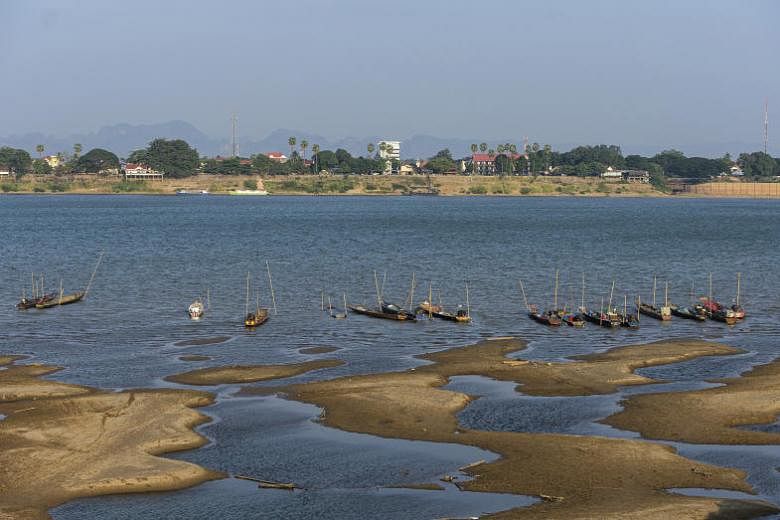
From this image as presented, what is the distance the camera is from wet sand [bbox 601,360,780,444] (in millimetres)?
45281

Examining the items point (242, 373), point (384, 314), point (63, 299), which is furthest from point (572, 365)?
point (63, 299)

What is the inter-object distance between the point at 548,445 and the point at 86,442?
19.4 meters

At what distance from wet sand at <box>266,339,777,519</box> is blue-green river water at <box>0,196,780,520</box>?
4.39 feet

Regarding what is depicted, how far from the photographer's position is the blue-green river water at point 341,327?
3922cm

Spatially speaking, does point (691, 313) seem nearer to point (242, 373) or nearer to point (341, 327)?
point (341, 327)

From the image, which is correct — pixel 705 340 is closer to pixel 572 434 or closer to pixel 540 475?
pixel 572 434

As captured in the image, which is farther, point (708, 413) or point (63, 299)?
point (63, 299)

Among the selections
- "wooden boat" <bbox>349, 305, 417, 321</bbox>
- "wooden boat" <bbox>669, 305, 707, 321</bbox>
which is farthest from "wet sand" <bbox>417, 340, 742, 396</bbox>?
"wooden boat" <bbox>349, 305, 417, 321</bbox>

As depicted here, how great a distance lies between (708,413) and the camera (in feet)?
160

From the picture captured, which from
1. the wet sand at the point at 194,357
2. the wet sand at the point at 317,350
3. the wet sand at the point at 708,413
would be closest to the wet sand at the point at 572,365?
the wet sand at the point at 708,413

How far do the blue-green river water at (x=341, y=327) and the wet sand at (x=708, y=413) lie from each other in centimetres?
129

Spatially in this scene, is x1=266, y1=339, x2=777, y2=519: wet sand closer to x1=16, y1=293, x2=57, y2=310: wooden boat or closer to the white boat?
the white boat

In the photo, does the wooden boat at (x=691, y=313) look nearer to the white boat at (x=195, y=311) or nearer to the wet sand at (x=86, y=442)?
the white boat at (x=195, y=311)

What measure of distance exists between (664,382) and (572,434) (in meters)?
13.3
